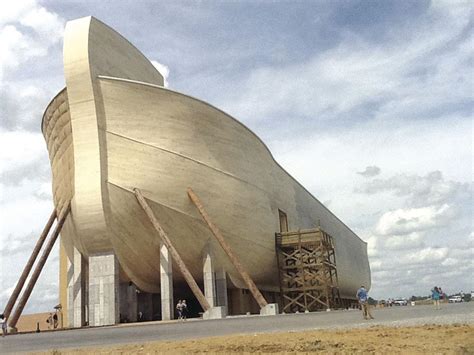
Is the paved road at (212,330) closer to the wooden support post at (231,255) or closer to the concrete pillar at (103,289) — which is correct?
the concrete pillar at (103,289)

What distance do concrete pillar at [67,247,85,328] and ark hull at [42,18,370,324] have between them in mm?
569

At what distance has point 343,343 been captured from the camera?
24.3 ft

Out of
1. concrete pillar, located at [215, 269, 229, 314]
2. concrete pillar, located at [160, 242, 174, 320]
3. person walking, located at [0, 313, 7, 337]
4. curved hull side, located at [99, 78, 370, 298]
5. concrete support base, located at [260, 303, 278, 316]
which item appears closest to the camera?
person walking, located at [0, 313, 7, 337]

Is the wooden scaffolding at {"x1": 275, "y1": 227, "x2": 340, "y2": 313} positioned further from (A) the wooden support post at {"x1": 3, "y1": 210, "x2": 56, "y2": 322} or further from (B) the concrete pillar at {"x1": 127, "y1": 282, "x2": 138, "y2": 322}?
(A) the wooden support post at {"x1": 3, "y1": 210, "x2": 56, "y2": 322}

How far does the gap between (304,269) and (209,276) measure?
31.3ft

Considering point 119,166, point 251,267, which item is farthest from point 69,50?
point 251,267

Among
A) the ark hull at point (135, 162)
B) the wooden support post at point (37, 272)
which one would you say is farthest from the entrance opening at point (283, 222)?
the wooden support post at point (37, 272)

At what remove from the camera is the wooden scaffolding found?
1298 inches

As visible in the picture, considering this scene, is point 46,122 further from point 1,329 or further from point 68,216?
point 1,329

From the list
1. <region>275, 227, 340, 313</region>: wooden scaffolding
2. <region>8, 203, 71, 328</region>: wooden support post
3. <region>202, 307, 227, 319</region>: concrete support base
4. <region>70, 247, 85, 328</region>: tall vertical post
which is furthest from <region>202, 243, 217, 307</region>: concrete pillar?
<region>275, 227, 340, 313</region>: wooden scaffolding

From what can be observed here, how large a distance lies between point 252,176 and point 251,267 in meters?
5.54

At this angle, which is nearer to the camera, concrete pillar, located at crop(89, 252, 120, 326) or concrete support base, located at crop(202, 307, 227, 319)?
concrete support base, located at crop(202, 307, 227, 319)

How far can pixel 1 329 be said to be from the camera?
22.2 m

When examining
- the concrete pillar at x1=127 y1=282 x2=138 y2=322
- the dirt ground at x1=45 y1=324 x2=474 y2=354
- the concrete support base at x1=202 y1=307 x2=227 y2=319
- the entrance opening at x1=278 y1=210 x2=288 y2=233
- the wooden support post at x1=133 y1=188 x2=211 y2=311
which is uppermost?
the entrance opening at x1=278 y1=210 x2=288 y2=233
